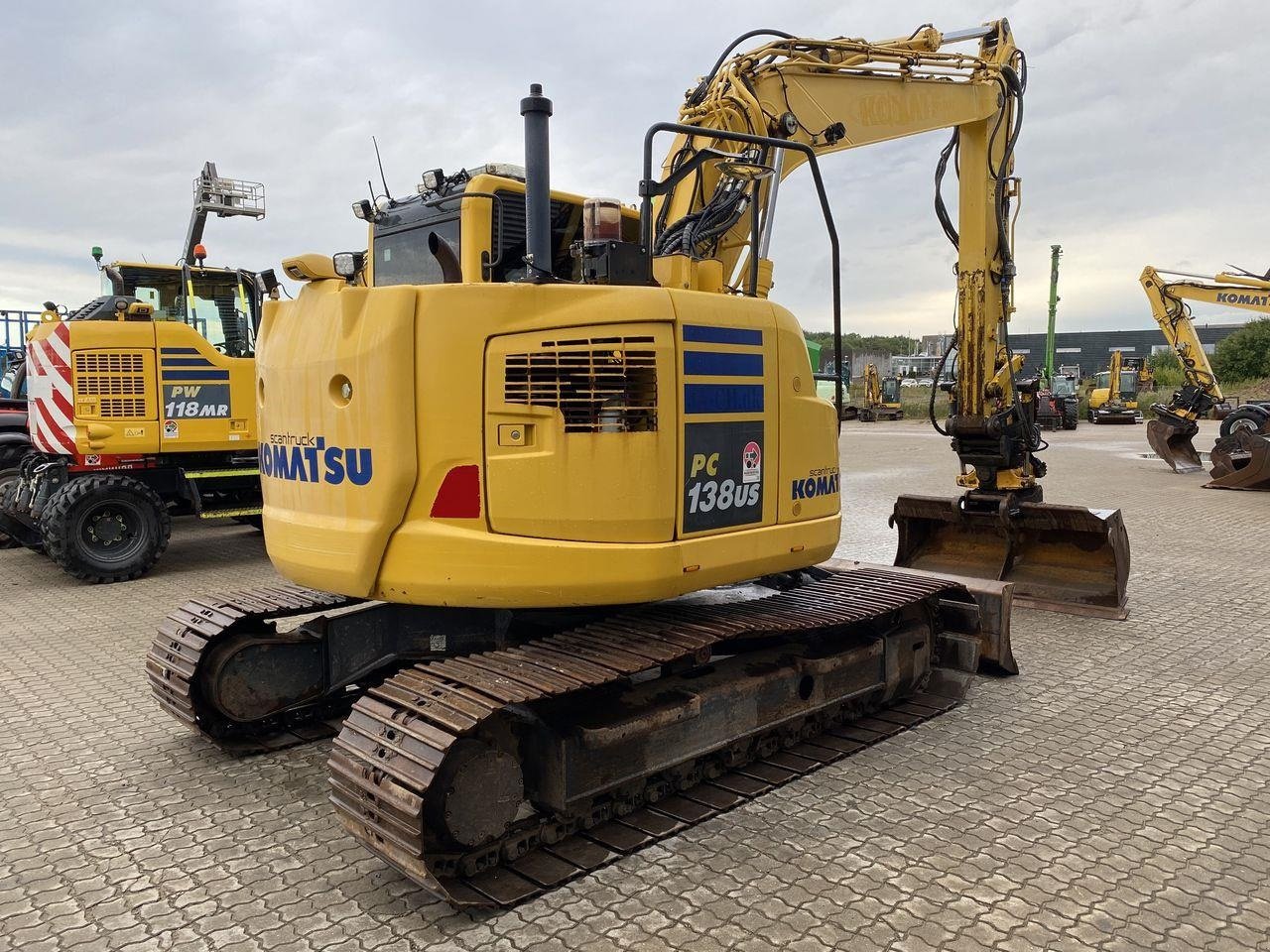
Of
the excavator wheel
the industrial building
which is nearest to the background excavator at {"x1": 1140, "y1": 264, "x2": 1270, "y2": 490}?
the excavator wheel

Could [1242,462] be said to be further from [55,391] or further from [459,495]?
[55,391]

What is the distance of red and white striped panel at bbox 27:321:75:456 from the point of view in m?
8.92

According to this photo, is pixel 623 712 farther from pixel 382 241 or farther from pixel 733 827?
pixel 382 241

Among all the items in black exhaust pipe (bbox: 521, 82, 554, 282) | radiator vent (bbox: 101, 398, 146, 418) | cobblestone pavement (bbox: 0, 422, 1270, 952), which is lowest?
cobblestone pavement (bbox: 0, 422, 1270, 952)

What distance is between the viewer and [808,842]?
3.66 meters

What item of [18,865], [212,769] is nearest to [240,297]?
[212,769]

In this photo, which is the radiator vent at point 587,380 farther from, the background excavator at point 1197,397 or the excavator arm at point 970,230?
the background excavator at point 1197,397

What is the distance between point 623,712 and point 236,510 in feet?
24.1

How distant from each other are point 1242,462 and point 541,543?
15.8 meters

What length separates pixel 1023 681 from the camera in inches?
223

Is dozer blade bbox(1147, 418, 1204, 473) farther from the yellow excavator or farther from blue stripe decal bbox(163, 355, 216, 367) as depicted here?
blue stripe decal bbox(163, 355, 216, 367)

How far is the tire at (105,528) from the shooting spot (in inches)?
338

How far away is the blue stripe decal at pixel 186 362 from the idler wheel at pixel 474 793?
7452 millimetres

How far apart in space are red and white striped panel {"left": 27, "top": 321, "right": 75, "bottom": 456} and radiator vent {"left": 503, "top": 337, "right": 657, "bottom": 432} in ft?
23.5
